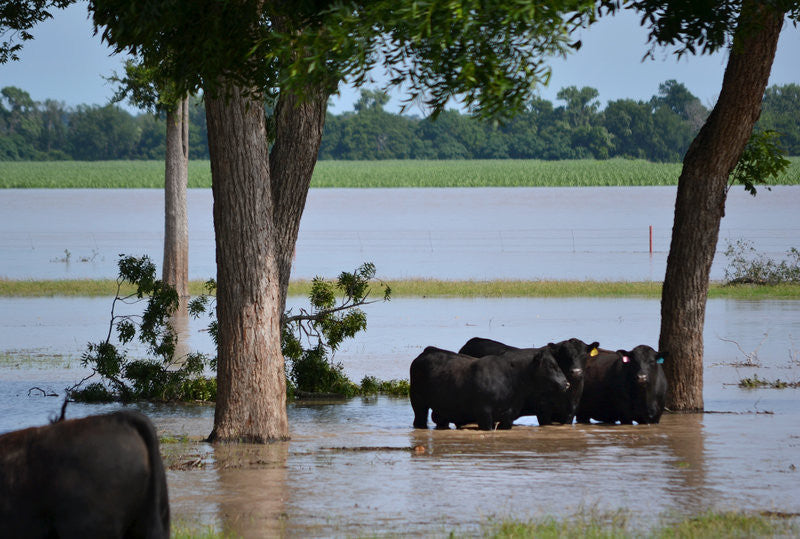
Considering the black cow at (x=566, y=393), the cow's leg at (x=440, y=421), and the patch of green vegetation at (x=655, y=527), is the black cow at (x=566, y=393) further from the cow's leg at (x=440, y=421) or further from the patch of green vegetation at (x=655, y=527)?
the patch of green vegetation at (x=655, y=527)

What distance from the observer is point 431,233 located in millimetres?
59531

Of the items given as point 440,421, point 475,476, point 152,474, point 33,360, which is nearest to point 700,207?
point 440,421

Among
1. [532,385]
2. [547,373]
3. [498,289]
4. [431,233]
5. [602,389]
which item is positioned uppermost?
[431,233]

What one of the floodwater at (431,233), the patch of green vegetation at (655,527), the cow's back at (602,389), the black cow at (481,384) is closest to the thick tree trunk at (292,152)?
the black cow at (481,384)

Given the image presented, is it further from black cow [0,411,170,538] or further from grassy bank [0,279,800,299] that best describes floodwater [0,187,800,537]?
grassy bank [0,279,800,299]

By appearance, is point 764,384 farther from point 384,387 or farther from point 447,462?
point 447,462

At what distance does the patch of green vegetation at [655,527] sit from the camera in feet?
28.4

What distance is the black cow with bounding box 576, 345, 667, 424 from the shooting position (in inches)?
595

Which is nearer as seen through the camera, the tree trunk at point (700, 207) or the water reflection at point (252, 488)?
the water reflection at point (252, 488)

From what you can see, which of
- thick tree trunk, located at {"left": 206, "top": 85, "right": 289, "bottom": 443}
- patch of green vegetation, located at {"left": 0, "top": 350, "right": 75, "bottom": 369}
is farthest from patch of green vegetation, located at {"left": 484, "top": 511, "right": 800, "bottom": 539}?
patch of green vegetation, located at {"left": 0, "top": 350, "right": 75, "bottom": 369}

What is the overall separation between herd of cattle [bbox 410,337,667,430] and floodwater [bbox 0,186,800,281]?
2112 cm

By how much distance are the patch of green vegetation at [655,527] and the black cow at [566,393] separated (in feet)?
17.7

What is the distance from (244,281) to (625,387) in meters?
5.18

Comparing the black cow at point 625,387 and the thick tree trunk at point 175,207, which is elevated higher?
the thick tree trunk at point 175,207
